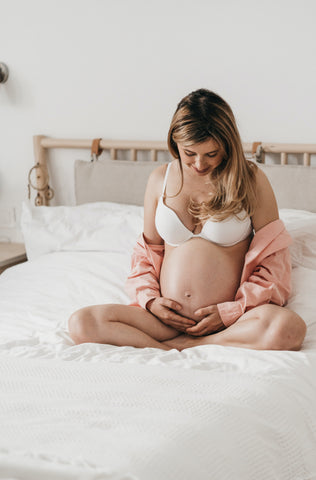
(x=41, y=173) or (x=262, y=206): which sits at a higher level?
(x=262, y=206)

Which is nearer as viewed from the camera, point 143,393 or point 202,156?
point 143,393

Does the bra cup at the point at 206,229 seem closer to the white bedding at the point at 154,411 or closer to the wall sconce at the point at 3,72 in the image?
the white bedding at the point at 154,411

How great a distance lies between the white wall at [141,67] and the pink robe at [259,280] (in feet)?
2.43

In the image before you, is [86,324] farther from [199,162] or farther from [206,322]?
[199,162]

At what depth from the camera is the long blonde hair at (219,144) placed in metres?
Result: 1.61

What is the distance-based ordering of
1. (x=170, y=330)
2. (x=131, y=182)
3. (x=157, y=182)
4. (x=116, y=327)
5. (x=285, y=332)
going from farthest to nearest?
(x=131, y=182) < (x=157, y=182) < (x=170, y=330) < (x=116, y=327) < (x=285, y=332)

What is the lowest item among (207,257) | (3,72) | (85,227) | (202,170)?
(85,227)

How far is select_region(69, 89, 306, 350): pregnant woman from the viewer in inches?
63.9

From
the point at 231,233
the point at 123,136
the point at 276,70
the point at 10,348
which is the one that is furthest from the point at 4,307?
the point at 276,70

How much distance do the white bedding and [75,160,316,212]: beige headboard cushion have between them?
594 mm

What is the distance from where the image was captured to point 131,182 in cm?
257

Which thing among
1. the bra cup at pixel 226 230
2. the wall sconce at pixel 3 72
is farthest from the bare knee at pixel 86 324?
the wall sconce at pixel 3 72

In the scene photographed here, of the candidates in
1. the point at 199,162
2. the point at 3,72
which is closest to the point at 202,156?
the point at 199,162

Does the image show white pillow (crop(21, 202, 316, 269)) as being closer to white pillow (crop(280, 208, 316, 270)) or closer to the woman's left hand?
white pillow (crop(280, 208, 316, 270))
